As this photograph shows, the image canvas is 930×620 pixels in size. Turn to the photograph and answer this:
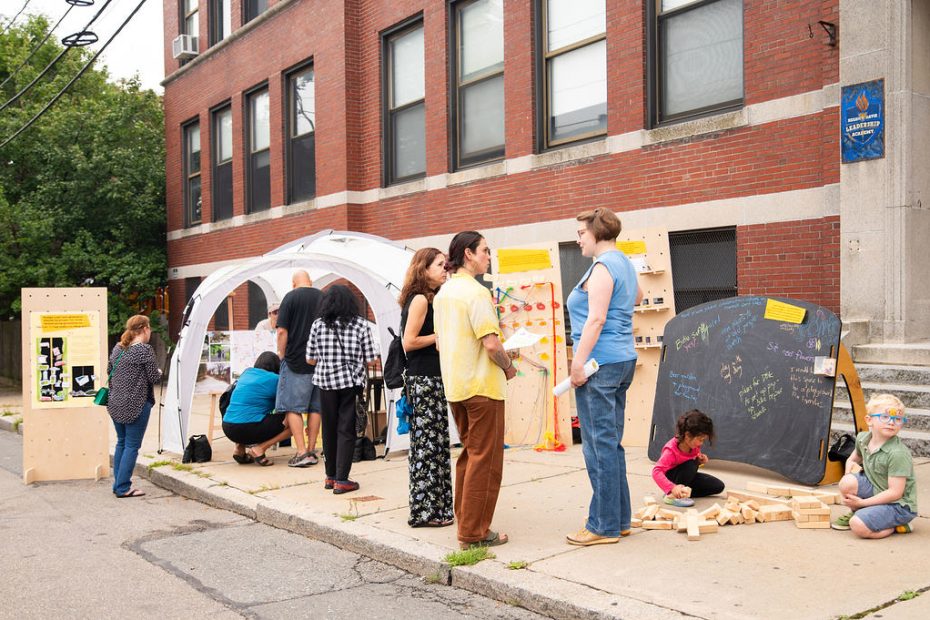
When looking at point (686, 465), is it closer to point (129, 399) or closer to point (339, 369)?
point (339, 369)

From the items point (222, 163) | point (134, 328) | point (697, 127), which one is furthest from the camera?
point (222, 163)

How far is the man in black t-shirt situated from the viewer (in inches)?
363

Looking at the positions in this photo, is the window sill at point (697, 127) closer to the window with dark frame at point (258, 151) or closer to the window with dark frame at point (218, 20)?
the window with dark frame at point (258, 151)

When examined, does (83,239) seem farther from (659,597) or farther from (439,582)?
(659,597)

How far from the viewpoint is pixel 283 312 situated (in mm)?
9312

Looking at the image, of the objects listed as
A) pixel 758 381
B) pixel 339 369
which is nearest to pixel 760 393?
pixel 758 381

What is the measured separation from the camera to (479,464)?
18.5 ft

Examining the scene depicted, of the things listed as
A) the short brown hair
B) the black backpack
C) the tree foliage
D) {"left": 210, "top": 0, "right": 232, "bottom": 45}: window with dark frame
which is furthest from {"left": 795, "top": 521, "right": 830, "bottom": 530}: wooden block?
the tree foliage

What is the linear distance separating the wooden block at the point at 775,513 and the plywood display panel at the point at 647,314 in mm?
3125

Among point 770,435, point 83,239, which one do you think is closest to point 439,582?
point 770,435

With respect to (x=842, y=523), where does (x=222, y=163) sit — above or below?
above

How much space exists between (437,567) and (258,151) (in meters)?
14.3

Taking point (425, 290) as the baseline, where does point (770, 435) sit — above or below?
below

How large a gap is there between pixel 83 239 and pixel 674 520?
17.8 m
